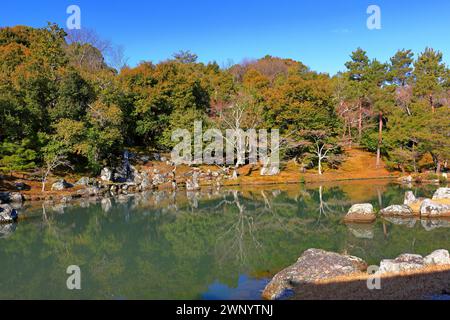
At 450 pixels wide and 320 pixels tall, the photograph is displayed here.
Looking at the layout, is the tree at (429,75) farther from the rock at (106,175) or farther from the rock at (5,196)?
the rock at (5,196)

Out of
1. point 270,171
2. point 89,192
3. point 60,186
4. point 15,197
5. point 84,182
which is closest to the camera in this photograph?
point 15,197

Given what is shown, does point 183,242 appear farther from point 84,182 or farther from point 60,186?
point 84,182

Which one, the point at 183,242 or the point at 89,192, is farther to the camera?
the point at 89,192

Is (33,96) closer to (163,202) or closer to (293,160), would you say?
(163,202)

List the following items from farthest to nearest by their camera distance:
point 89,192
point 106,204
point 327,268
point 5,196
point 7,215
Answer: point 89,192 → point 5,196 → point 106,204 → point 7,215 → point 327,268

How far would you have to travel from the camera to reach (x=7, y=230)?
21109 millimetres

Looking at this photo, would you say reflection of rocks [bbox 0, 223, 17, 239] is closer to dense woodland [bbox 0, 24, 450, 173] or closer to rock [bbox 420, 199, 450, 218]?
dense woodland [bbox 0, 24, 450, 173]

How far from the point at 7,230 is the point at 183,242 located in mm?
9974

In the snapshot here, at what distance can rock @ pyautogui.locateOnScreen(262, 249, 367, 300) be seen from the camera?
10.6m

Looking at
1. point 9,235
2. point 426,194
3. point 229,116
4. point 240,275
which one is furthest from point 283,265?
point 229,116

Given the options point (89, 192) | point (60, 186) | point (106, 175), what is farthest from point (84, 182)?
point (106, 175)

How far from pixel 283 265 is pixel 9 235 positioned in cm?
1437

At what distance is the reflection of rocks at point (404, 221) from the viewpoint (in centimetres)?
1961

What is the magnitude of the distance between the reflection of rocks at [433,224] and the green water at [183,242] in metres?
0.05
